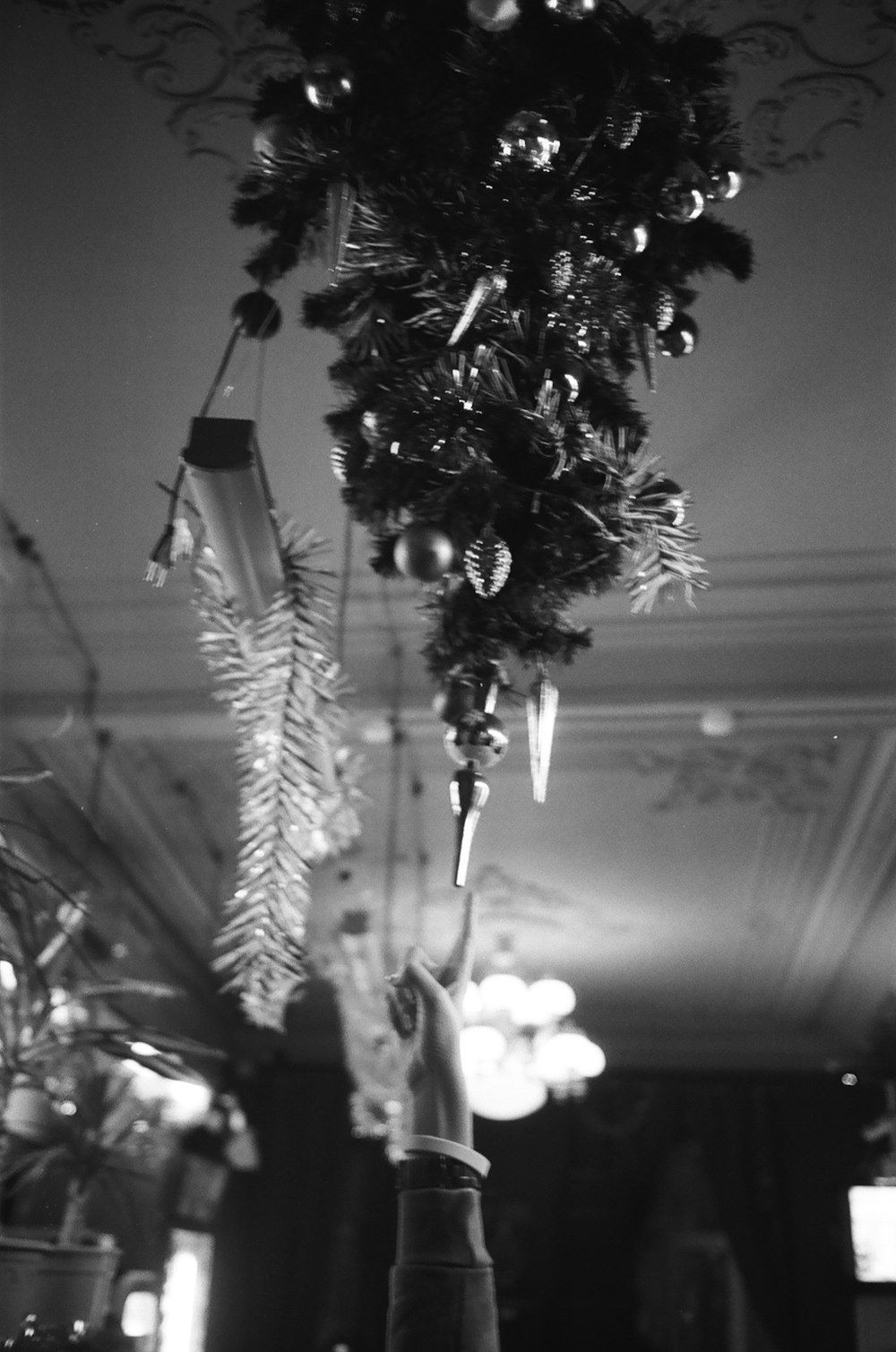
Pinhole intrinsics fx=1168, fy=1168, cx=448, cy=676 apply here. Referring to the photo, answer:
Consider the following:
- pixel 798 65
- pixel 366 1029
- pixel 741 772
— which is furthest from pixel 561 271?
pixel 366 1029

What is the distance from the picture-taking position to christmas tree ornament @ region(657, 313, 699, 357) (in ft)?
4.05

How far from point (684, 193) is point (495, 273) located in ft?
0.66

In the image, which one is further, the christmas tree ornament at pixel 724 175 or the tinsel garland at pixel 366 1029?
the tinsel garland at pixel 366 1029

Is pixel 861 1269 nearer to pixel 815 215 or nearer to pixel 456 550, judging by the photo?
pixel 815 215

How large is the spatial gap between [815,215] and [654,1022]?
23.6 feet

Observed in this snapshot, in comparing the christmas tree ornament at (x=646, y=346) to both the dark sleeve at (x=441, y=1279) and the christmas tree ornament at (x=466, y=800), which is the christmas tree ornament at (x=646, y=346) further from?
the dark sleeve at (x=441, y=1279)

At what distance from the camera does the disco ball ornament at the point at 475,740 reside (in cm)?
103

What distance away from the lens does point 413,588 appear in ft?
10.8

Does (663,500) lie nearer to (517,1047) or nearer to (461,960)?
(461,960)

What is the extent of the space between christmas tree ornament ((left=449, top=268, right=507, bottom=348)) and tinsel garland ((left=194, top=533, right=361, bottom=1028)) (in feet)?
0.91

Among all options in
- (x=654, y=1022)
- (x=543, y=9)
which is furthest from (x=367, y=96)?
(x=654, y=1022)

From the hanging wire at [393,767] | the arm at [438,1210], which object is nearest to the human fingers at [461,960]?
the arm at [438,1210]

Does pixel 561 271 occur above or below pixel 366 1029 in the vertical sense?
Answer: below

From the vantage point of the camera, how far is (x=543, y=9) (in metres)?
1.03
